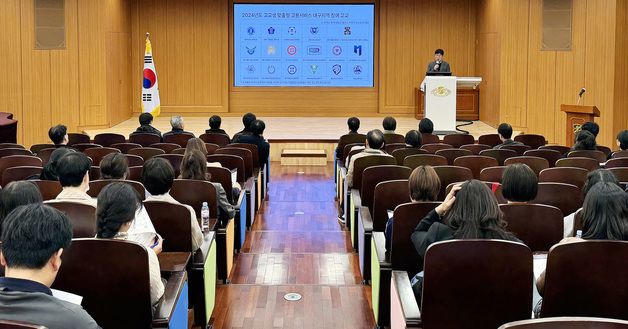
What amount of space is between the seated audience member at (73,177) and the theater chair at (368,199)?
1.98 meters

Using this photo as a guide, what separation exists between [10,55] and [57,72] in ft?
2.93

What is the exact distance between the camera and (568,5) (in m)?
14.7

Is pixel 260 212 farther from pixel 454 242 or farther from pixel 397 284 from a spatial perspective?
pixel 454 242

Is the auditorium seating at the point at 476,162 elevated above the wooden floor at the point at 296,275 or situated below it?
above

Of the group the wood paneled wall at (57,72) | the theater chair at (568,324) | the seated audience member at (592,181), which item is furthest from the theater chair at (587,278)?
the wood paneled wall at (57,72)

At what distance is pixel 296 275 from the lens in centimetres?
612

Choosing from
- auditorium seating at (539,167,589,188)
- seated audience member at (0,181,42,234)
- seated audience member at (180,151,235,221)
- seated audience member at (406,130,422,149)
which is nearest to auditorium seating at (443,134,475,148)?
seated audience member at (406,130,422,149)

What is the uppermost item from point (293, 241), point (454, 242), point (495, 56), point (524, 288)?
point (495, 56)

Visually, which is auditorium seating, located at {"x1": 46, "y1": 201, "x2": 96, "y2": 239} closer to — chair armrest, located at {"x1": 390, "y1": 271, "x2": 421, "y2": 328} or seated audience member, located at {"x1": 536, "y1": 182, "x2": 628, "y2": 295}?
chair armrest, located at {"x1": 390, "y1": 271, "x2": 421, "y2": 328}

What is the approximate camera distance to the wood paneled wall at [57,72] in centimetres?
1456

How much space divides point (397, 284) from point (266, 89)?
13.7 metres

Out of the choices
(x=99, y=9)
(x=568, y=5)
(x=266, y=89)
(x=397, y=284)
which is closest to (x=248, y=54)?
(x=266, y=89)

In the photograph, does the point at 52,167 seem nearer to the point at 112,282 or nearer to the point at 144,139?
the point at 112,282

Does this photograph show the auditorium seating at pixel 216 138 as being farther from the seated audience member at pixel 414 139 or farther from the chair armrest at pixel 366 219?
the chair armrest at pixel 366 219
